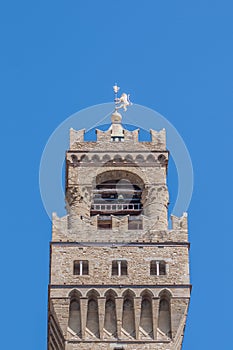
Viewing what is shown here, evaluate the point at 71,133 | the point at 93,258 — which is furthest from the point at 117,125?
the point at 93,258

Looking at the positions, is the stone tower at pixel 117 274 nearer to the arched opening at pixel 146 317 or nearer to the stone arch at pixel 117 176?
the arched opening at pixel 146 317

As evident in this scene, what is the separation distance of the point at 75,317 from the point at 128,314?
2.01 m

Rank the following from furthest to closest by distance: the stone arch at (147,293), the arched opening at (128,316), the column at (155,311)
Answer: the stone arch at (147,293), the arched opening at (128,316), the column at (155,311)

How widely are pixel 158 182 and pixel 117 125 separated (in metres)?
4.69

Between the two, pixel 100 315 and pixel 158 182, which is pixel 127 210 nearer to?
pixel 158 182

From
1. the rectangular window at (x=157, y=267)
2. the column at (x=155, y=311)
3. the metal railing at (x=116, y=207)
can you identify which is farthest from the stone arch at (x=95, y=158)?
the column at (x=155, y=311)

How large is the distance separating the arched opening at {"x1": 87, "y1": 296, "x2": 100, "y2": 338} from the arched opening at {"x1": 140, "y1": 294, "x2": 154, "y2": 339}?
1702mm

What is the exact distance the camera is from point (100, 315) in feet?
216

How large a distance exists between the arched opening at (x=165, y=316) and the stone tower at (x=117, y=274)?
0.12 feet

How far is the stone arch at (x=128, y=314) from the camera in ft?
216

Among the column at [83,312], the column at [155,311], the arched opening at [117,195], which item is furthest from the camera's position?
the arched opening at [117,195]

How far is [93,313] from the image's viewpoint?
66.2m

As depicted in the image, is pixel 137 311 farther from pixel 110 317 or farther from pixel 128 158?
→ pixel 128 158

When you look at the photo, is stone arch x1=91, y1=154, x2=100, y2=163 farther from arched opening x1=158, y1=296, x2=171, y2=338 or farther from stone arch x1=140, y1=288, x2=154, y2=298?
arched opening x1=158, y1=296, x2=171, y2=338
